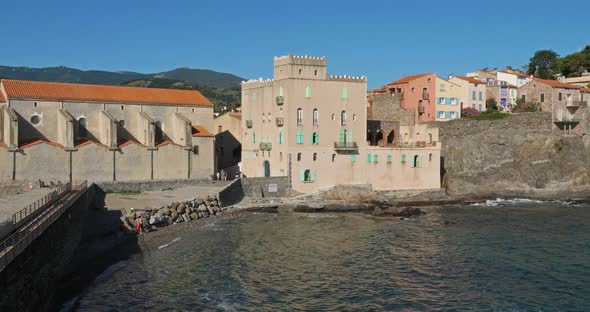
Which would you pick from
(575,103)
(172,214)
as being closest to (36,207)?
(172,214)

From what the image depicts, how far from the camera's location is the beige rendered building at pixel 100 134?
43.3 metres

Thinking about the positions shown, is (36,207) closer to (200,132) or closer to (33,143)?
(33,143)

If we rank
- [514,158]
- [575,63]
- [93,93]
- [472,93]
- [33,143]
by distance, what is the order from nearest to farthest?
1. [33,143]
2. [93,93]
3. [514,158]
4. [472,93]
5. [575,63]

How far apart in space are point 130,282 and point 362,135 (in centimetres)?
3182

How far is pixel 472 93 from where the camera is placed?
7075cm

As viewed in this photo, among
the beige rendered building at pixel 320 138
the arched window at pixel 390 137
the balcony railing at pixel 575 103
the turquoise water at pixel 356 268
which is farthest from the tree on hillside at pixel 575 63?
the turquoise water at pixel 356 268

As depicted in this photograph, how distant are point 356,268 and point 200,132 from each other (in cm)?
2731

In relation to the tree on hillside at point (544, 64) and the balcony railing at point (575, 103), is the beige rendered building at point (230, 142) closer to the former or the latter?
the balcony railing at point (575, 103)

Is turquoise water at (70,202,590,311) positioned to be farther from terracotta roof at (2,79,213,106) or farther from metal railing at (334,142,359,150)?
terracotta roof at (2,79,213,106)

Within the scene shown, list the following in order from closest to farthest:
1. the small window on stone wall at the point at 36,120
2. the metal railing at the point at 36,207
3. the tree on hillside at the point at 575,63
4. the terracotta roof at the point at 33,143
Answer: the metal railing at the point at 36,207 < the terracotta roof at the point at 33,143 < the small window on stone wall at the point at 36,120 < the tree on hillside at the point at 575,63

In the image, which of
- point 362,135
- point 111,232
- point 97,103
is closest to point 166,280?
point 111,232

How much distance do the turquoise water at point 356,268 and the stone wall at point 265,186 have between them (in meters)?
7.26

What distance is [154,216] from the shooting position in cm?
3672

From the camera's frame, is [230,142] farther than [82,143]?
Yes
